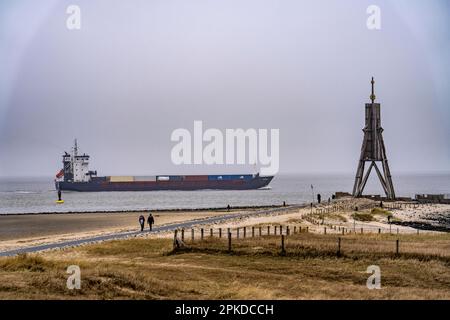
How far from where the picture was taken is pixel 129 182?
173m

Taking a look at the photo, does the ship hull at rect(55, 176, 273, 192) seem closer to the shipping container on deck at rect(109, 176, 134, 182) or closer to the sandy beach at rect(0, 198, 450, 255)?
the shipping container on deck at rect(109, 176, 134, 182)

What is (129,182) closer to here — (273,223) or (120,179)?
(120,179)

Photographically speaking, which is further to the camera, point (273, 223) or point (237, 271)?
point (273, 223)

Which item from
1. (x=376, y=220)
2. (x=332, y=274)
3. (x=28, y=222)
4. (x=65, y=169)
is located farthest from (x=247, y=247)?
(x=65, y=169)

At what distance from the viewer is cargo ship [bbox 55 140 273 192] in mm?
168500

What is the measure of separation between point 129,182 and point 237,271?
152 metres

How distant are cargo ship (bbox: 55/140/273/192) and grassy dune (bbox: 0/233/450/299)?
138 m

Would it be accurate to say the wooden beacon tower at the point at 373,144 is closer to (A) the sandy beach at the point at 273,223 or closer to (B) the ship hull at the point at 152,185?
(A) the sandy beach at the point at 273,223

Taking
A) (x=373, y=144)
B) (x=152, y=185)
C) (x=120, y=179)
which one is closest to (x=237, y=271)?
(x=373, y=144)

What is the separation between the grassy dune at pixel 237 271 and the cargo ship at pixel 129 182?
5428 inches

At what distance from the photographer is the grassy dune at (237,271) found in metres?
18.9

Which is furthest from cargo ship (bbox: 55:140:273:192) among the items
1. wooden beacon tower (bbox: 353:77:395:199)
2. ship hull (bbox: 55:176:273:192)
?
wooden beacon tower (bbox: 353:77:395:199)
